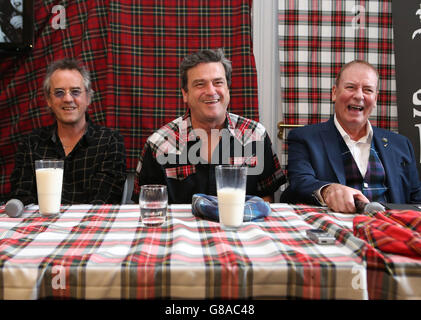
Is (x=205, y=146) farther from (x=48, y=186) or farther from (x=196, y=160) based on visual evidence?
(x=48, y=186)

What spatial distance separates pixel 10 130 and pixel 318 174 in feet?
6.18

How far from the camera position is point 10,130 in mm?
2445

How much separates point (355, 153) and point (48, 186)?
1346 mm

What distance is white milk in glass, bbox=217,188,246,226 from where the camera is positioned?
99 centimetres

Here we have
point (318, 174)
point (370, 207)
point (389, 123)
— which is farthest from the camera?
point (389, 123)

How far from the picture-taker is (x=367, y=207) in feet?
3.72

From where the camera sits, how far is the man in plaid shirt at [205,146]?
5.86 feet

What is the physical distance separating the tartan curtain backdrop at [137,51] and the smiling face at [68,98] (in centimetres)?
27

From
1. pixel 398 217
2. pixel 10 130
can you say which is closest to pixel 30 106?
pixel 10 130

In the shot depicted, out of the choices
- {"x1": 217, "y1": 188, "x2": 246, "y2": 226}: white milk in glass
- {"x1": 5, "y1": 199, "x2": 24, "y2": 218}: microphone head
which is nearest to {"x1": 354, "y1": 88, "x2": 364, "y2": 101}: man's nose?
{"x1": 217, "y1": 188, "x2": 246, "y2": 226}: white milk in glass

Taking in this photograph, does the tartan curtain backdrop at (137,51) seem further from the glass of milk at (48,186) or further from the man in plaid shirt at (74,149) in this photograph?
the glass of milk at (48,186)
